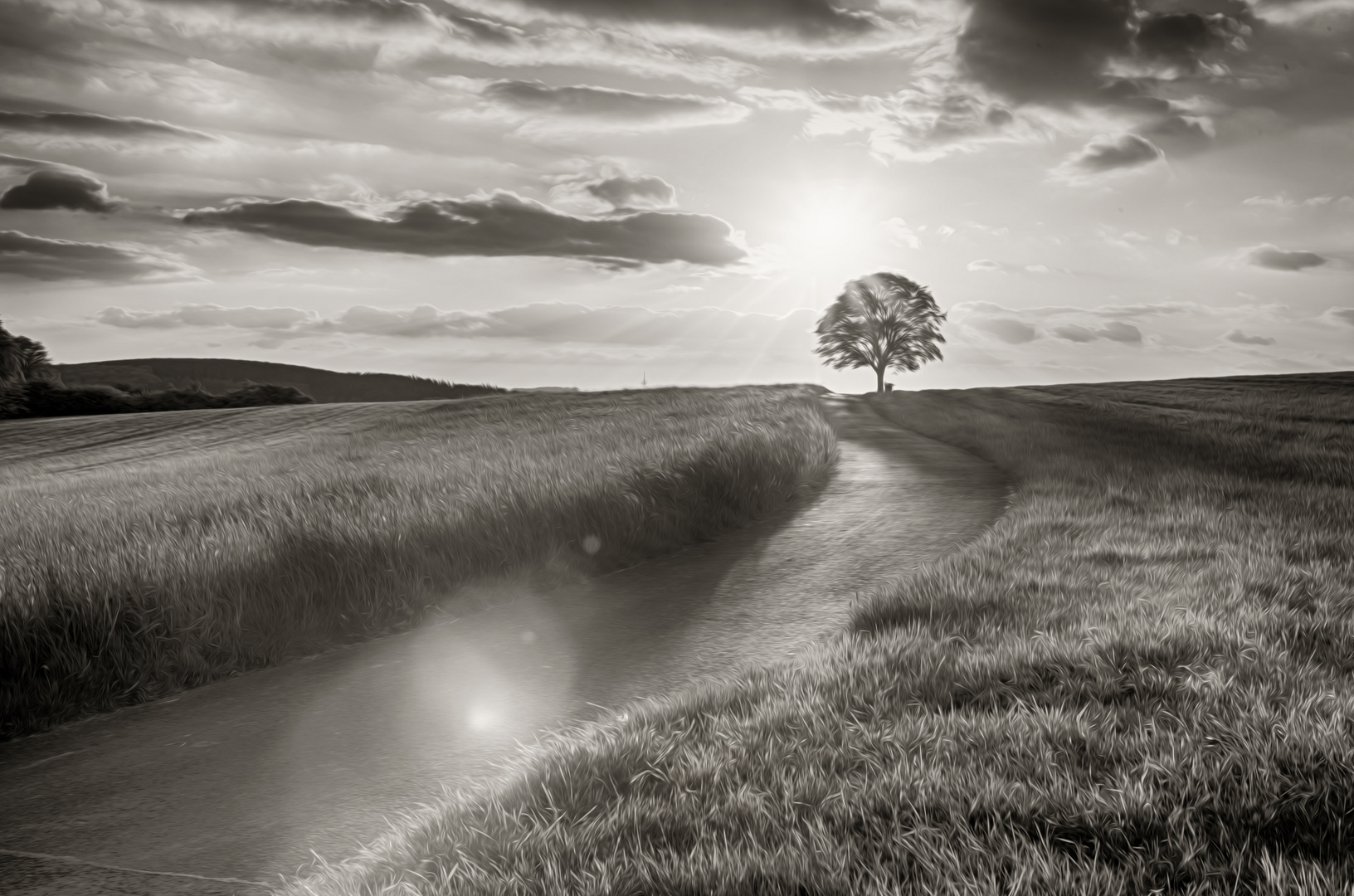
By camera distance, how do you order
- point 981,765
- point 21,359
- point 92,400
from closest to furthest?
point 981,765 → point 92,400 → point 21,359

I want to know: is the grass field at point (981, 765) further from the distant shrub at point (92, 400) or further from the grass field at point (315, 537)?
the distant shrub at point (92, 400)

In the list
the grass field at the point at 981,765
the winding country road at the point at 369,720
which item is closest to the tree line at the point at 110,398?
the winding country road at the point at 369,720

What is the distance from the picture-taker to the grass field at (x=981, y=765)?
225cm

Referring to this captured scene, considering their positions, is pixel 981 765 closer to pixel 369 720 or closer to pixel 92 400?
pixel 369 720

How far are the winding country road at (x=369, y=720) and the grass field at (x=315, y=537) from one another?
27cm

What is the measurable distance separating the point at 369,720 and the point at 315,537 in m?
2.10

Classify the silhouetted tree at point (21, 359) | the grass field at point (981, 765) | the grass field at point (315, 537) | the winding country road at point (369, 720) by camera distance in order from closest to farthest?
the grass field at point (981, 765) → the winding country road at point (369, 720) → the grass field at point (315, 537) → the silhouetted tree at point (21, 359)

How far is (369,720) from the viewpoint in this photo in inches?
157

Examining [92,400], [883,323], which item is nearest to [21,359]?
[92,400]

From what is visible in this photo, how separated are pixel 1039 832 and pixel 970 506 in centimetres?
672

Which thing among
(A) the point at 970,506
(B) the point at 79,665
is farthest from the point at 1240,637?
(B) the point at 79,665

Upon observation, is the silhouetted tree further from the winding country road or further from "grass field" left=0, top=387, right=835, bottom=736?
the winding country road

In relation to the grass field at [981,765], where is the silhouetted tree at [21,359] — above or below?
above

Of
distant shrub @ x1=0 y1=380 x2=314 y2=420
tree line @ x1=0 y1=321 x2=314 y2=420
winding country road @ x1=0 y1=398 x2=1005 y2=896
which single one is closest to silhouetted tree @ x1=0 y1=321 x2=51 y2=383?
tree line @ x1=0 y1=321 x2=314 y2=420
